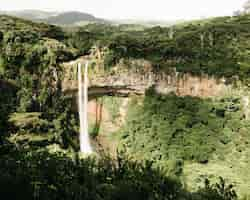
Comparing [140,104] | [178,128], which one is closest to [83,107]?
[140,104]

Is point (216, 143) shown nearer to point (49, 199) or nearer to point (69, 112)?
point (69, 112)

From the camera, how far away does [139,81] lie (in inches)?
1099

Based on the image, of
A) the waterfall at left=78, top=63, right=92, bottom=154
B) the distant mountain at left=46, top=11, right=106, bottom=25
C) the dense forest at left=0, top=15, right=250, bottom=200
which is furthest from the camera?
the distant mountain at left=46, top=11, right=106, bottom=25

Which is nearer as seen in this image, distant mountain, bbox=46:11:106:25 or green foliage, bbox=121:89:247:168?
green foliage, bbox=121:89:247:168

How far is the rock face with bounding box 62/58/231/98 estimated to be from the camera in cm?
2667

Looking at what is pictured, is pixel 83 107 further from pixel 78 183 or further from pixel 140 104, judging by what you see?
pixel 78 183

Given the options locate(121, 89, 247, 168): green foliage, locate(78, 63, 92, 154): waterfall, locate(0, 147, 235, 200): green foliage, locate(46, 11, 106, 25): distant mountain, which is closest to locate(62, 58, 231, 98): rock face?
locate(78, 63, 92, 154): waterfall

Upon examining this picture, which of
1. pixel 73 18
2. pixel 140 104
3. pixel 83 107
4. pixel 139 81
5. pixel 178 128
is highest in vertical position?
pixel 73 18

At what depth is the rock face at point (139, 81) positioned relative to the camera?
26672 millimetres

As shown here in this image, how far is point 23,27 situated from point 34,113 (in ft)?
28.3

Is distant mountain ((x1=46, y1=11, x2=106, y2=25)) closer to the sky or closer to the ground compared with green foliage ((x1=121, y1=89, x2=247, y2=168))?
closer to the sky

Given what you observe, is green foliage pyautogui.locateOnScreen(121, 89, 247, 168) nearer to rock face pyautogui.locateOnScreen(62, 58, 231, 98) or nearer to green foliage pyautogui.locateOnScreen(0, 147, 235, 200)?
rock face pyautogui.locateOnScreen(62, 58, 231, 98)

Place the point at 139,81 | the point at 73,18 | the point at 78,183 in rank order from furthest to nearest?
the point at 73,18 < the point at 139,81 < the point at 78,183

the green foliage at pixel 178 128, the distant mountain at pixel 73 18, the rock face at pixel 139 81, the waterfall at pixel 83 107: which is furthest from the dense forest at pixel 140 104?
the distant mountain at pixel 73 18
